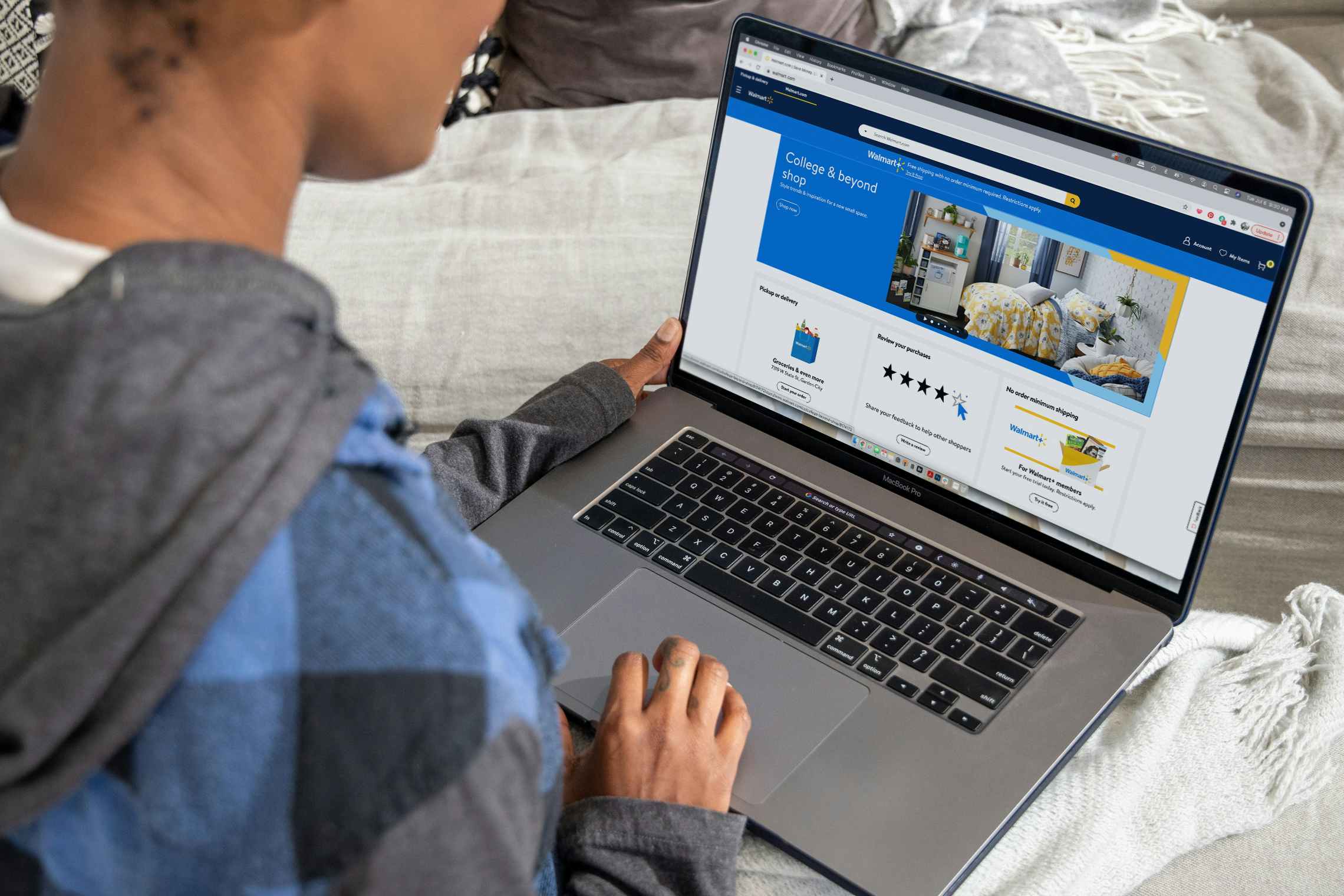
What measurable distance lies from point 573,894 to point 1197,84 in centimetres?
141

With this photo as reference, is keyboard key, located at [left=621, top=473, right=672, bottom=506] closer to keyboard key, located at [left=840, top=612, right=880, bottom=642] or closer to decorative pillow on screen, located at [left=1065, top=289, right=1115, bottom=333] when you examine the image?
keyboard key, located at [left=840, top=612, right=880, bottom=642]

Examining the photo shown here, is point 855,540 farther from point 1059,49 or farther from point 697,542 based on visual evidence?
point 1059,49

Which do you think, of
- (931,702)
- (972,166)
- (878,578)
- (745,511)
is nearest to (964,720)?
(931,702)

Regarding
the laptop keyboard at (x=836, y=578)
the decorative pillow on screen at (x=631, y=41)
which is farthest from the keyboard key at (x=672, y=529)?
the decorative pillow on screen at (x=631, y=41)

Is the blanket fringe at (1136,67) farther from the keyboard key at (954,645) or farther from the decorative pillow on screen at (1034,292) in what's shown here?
the keyboard key at (954,645)

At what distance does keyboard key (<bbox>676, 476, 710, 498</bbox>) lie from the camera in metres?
0.90

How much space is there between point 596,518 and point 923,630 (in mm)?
259

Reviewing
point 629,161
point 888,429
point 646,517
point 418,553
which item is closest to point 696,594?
point 646,517

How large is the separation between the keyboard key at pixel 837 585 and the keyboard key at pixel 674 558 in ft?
0.32

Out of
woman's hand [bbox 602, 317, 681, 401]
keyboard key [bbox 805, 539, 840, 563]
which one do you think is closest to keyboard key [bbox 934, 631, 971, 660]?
keyboard key [bbox 805, 539, 840, 563]

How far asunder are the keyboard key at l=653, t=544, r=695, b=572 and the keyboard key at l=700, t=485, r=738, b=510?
51mm

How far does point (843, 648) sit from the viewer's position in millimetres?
783

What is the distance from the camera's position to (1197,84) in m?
1.57

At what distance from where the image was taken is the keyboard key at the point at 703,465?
3.02ft
